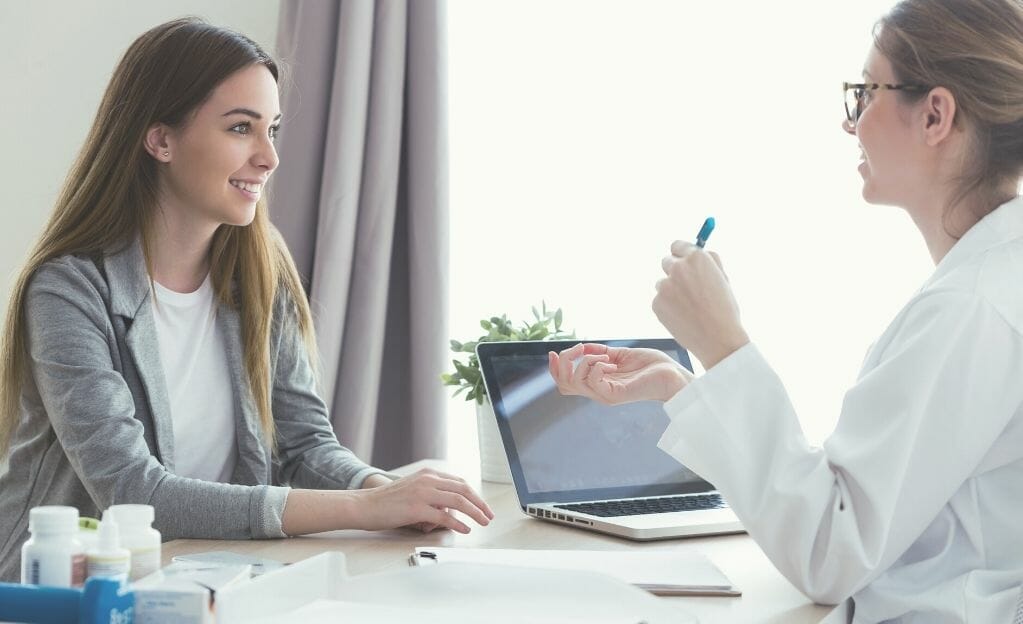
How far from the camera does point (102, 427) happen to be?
1418 millimetres

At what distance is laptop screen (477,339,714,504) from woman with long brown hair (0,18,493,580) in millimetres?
166

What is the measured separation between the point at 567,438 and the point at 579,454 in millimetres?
30

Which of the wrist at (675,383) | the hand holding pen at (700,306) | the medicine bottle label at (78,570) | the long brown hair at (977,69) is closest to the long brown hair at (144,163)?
the wrist at (675,383)

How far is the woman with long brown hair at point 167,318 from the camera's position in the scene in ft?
4.84

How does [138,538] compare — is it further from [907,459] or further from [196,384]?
[196,384]

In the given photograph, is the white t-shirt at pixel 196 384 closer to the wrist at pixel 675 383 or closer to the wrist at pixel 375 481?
the wrist at pixel 375 481

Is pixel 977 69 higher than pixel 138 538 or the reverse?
higher

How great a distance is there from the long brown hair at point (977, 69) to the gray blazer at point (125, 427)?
881 mm

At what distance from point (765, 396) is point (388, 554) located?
0.47 metres

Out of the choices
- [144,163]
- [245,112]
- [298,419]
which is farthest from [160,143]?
[298,419]

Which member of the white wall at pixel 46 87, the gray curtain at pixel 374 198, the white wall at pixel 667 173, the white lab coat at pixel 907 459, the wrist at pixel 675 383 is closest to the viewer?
the white lab coat at pixel 907 459

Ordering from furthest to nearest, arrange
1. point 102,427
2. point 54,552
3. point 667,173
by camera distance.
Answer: point 667,173
point 102,427
point 54,552

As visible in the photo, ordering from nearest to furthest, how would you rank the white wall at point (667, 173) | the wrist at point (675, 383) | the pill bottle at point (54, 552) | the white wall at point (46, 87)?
the pill bottle at point (54, 552)
the wrist at point (675, 383)
the white wall at point (667, 173)
the white wall at point (46, 87)

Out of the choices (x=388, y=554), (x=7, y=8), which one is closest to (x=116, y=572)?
(x=388, y=554)
